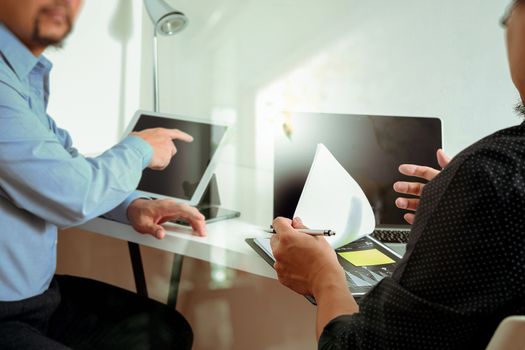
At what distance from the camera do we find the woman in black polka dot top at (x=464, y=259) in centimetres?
44

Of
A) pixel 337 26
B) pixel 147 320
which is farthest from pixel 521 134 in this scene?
pixel 337 26

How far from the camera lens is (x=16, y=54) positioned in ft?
2.75

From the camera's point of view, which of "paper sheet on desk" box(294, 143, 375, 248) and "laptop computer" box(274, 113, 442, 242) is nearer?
"paper sheet on desk" box(294, 143, 375, 248)

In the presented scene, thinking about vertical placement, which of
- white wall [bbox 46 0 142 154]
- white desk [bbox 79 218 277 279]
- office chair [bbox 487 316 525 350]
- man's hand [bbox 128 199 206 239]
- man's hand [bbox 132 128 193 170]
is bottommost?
white desk [bbox 79 218 277 279]

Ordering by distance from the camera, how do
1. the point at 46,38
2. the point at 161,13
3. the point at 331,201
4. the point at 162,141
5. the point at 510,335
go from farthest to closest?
the point at 161,13, the point at 162,141, the point at 46,38, the point at 331,201, the point at 510,335

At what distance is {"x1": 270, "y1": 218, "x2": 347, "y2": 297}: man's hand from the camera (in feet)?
2.19

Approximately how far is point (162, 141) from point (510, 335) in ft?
2.65

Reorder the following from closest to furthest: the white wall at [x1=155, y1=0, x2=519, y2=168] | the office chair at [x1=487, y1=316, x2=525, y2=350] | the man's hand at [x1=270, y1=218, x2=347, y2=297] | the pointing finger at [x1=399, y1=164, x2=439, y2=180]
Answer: the office chair at [x1=487, y1=316, x2=525, y2=350], the man's hand at [x1=270, y1=218, x2=347, y2=297], the pointing finger at [x1=399, y1=164, x2=439, y2=180], the white wall at [x1=155, y1=0, x2=519, y2=168]

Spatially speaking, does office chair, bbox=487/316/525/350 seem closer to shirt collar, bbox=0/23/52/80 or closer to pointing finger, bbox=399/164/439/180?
pointing finger, bbox=399/164/439/180

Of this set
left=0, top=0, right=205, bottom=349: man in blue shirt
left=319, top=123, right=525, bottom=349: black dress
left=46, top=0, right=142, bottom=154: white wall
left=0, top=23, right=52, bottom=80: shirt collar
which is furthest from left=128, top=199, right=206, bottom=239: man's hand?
left=319, top=123, right=525, bottom=349: black dress

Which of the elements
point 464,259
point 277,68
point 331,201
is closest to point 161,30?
point 277,68

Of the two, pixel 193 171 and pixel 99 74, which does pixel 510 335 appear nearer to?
pixel 193 171

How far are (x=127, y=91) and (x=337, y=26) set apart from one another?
682 mm

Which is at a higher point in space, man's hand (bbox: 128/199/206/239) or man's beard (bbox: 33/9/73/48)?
man's beard (bbox: 33/9/73/48)
